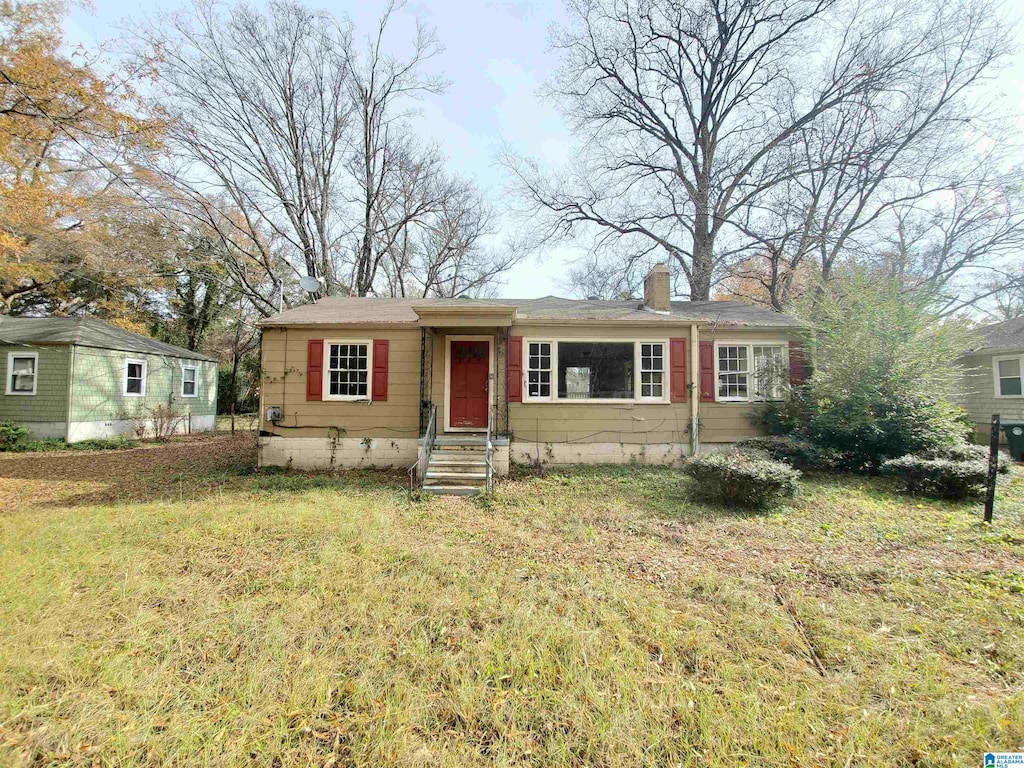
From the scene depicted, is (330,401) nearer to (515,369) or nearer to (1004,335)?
(515,369)

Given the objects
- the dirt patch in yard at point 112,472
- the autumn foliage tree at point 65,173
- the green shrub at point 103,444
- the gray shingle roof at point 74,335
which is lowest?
the dirt patch in yard at point 112,472

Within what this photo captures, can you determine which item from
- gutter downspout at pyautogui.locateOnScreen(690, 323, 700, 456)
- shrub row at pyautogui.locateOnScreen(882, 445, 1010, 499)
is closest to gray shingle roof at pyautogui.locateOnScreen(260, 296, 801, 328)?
gutter downspout at pyautogui.locateOnScreen(690, 323, 700, 456)

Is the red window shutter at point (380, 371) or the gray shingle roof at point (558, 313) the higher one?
the gray shingle roof at point (558, 313)

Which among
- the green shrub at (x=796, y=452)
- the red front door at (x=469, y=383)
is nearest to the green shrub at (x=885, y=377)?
the green shrub at (x=796, y=452)

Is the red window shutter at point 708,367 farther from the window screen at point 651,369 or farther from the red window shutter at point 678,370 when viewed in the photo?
the window screen at point 651,369

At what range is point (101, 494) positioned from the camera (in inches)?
289

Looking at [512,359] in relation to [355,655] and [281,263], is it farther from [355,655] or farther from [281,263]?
[281,263]

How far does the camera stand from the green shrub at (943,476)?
6.57m

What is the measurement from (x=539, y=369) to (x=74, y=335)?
1417 centimetres

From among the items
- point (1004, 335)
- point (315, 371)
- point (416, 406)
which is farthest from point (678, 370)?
point (1004, 335)

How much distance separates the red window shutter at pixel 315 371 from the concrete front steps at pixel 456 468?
294 centimetres

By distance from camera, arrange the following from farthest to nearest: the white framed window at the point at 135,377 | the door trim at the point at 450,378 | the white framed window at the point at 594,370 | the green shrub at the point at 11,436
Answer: the white framed window at the point at 135,377, the green shrub at the point at 11,436, the white framed window at the point at 594,370, the door trim at the point at 450,378

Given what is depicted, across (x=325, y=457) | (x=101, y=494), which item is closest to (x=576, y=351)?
(x=325, y=457)

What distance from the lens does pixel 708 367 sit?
9.87m
